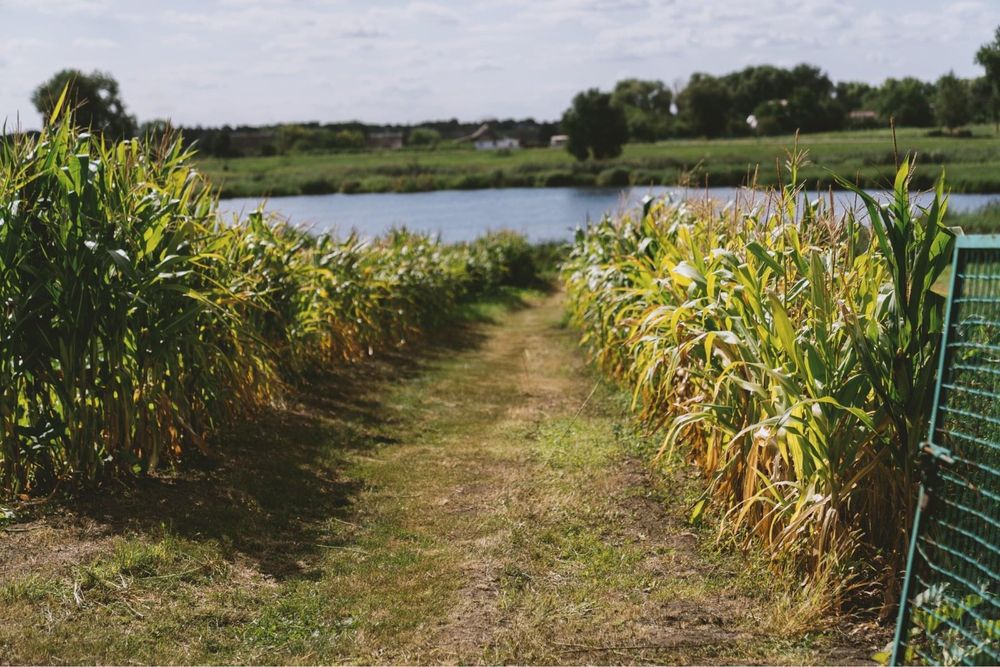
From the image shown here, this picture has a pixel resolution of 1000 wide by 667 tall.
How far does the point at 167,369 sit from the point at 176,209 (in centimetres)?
103

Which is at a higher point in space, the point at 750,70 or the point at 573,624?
the point at 750,70

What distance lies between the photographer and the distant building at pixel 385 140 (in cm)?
10253

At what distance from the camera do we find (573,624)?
12.3 feet

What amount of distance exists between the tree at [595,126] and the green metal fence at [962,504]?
68187mm

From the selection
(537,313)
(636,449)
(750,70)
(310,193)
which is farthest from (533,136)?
(636,449)

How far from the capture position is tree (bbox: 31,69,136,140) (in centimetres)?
570

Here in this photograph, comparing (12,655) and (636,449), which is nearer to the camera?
(12,655)

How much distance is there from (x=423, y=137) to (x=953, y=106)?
92493mm

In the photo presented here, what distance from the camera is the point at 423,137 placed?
110562 mm

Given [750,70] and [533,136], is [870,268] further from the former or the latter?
[533,136]

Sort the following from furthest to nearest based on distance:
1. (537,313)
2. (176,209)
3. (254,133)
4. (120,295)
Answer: (254,133), (537,313), (176,209), (120,295)

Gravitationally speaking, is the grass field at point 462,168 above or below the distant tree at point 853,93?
below

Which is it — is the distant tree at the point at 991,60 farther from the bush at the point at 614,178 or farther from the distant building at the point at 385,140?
the distant building at the point at 385,140

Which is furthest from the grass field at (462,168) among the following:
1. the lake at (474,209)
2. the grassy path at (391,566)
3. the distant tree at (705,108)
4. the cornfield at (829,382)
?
A: the cornfield at (829,382)
